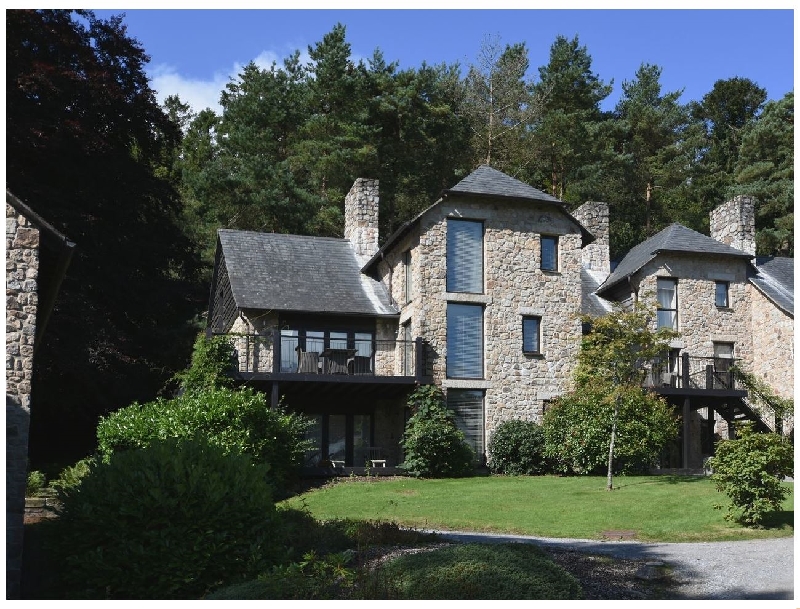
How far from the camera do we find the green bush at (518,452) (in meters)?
24.3

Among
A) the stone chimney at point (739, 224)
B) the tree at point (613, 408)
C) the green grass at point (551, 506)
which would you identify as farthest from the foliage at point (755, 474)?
the stone chimney at point (739, 224)

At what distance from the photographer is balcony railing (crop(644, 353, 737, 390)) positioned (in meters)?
26.5

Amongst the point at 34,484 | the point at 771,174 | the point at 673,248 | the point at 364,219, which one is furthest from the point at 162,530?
the point at 771,174

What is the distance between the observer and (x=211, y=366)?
22.7 m

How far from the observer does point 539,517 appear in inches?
672

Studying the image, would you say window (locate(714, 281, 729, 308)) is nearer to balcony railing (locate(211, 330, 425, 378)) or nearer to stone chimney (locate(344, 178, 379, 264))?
balcony railing (locate(211, 330, 425, 378))

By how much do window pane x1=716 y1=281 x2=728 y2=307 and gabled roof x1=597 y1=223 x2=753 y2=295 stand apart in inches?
41.1

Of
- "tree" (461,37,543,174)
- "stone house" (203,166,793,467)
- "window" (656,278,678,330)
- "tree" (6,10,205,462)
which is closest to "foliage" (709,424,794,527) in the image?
"stone house" (203,166,793,467)

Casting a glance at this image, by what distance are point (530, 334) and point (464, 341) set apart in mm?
2139

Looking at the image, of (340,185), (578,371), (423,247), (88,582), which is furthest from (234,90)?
(88,582)

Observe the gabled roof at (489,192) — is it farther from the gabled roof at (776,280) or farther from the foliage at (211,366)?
the gabled roof at (776,280)

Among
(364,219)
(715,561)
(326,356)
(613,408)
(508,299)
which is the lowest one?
(715,561)

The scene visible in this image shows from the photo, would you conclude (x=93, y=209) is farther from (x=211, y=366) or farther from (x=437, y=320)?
(x=437, y=320)

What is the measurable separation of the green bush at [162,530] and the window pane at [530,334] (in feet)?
50.3
